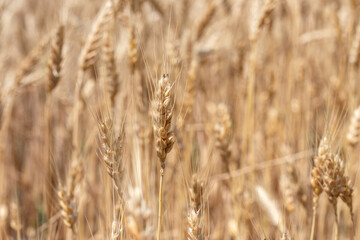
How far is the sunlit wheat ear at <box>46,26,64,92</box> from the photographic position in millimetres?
1303

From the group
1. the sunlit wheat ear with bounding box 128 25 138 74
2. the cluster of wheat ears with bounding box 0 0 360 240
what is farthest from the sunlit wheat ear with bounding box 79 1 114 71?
the sunlit wheat ear with bounding box 128 25 138 74

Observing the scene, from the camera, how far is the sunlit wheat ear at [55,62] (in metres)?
1.30

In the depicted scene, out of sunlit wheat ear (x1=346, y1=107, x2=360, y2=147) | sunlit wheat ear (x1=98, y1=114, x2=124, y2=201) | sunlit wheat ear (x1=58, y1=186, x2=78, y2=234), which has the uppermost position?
sunlit wheat ear (x1=98, y1=114, x2=124, y2=201)

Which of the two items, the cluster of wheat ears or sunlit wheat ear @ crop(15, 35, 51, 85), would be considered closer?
the cluster of wheat ears

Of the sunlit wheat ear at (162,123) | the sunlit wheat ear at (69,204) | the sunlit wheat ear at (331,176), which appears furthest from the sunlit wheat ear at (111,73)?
the sunlit wheat ear at (331,176)

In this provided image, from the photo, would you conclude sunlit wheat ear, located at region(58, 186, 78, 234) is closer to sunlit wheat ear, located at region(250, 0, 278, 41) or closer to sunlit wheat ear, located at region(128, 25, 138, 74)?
sunlit wheat ear, located at region(128, 25, 138, 74)

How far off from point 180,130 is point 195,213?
1.93 ft

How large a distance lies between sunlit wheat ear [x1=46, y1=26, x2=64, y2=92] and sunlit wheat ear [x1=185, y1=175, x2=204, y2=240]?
26.0 inches

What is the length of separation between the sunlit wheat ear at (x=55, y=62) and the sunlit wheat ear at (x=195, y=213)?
2.16ft

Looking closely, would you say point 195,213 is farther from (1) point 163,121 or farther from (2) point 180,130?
(2) point 180,130

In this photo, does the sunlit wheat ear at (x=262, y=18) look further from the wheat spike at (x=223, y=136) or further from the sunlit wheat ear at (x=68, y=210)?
the sunlit wheat ear at (x=68, y=210)

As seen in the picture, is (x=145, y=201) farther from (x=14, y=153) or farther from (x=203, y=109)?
(x=14, y=153)

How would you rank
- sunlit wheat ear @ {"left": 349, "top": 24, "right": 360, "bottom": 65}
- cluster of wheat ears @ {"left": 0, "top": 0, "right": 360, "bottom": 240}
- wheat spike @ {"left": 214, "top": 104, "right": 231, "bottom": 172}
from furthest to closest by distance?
1. sunlit wheat ear @ {"left": 349, "top": 24, "right": 360, "bottom": 65}
2. wheat spike @ {"left": 214, "top": 104, "right": 231, "bottom": 172}
3. cluster of wheat ears @ {"left": 0, "top": 0, "right": 360, "bottom": 240}

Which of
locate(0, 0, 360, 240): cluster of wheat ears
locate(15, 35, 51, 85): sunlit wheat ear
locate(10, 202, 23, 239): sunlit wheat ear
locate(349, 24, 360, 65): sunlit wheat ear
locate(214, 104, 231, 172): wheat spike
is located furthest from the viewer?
locate(15, 35, 51, 85): sunlit wheat ear
